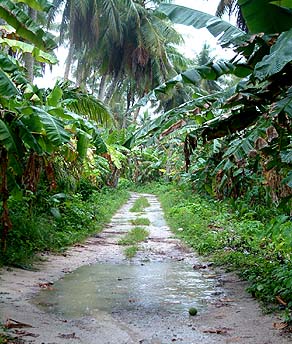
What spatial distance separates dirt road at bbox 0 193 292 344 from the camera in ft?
14.5

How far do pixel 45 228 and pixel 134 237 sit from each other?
8.34 feet

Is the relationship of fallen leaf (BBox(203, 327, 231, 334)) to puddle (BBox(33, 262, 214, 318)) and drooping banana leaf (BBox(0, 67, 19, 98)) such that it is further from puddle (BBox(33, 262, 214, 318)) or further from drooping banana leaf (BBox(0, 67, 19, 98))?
drooping banana leaf (BBox(0, 67, 19, 98))

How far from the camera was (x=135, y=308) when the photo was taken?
5.44 m

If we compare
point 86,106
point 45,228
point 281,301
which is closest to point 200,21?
point 281,301

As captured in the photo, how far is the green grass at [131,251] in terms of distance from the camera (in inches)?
355

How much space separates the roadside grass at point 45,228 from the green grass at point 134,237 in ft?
3.07

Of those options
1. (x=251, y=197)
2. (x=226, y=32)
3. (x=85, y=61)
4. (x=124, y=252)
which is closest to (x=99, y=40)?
(x=85, y=61)

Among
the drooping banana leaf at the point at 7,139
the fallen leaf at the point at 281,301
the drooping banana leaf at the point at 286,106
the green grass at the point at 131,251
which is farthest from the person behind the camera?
the green grass at the point at 131,251

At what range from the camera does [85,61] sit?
21.4m

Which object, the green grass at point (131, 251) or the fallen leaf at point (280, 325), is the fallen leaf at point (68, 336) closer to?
the fallen leaf at point (280, 325)

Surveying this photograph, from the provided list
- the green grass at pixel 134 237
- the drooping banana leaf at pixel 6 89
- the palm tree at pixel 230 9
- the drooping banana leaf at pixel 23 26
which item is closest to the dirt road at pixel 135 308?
the green grass at pixel 134 237

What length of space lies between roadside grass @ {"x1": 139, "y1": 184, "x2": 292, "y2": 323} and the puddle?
29.4 inches

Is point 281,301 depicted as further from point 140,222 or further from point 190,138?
point 140,222

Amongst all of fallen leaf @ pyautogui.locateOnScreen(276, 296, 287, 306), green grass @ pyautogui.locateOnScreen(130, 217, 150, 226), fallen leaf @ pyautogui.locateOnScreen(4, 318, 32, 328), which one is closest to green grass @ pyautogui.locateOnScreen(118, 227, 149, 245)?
green grass @ pyautogui.locateOnScreen(130, 217, 150, 226)
